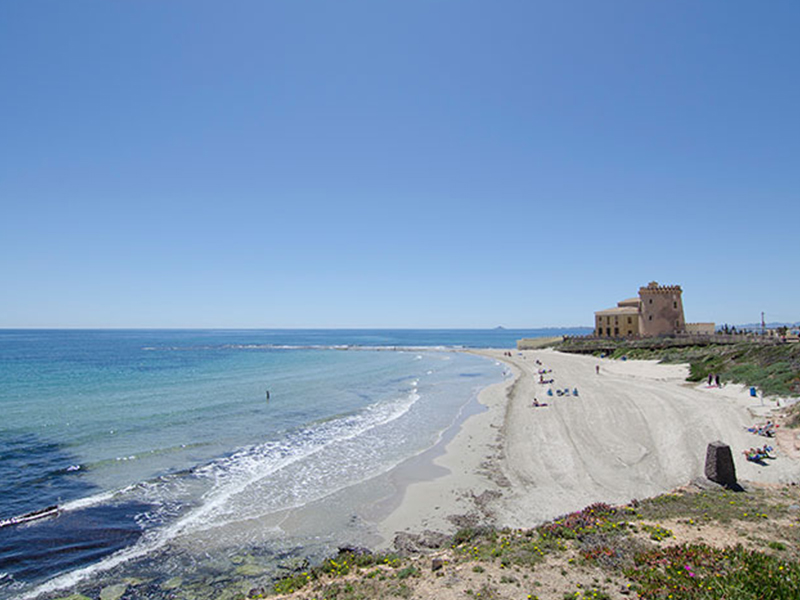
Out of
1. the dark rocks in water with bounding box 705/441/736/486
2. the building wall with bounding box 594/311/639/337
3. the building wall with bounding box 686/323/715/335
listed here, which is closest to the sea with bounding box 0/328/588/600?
the dark rocks in water with bounding box 705/441/736/486

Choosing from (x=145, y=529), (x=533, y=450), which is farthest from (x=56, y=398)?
(x=533, y=450)

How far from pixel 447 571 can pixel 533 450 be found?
1195cm

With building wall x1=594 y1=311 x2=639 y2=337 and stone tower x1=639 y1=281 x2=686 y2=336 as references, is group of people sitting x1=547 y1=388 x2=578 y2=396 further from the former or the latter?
building wall x1=594 y1=311 x2=639 y2=337

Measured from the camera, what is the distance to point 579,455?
59.0 feet

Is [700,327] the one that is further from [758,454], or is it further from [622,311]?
[758,454]

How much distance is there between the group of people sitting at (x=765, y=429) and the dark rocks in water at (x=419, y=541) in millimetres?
14399

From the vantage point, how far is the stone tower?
214 feet

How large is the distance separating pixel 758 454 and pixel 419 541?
11976mm

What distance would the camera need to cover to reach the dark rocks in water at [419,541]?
420 inches

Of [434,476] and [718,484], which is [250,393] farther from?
[718,484]

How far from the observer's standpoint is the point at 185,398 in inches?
1340

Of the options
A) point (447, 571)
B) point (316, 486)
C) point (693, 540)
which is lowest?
point (316, 486)

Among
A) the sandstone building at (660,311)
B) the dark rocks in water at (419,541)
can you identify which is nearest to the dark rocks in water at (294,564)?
the dark rocks in water at (419,541)

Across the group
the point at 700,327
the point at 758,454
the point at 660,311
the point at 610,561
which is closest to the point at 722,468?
the point at 758,454
